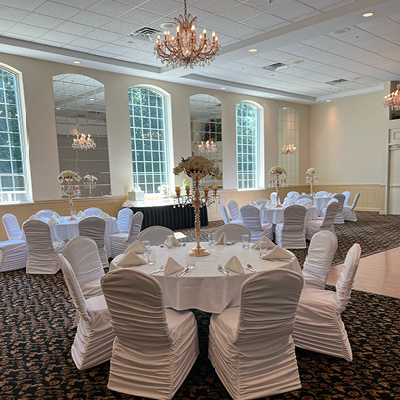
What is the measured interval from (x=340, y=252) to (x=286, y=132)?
29.2 ft

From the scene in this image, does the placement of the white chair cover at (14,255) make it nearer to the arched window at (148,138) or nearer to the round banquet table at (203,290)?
the round banquet table at (203,290)

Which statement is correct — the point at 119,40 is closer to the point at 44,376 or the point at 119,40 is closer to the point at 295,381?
the point at 44,376

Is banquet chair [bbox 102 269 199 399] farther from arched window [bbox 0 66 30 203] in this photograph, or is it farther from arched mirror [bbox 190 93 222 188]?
arched mirror [bbox 190 93 222 188]

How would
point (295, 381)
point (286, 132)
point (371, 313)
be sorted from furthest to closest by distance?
point (286, 132), point (371, 313), point (295, 381)

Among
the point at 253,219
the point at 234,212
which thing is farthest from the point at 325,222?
the point at 234,212

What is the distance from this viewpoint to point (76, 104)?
9.15 meters

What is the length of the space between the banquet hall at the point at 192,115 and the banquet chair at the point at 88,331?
0.14 metres

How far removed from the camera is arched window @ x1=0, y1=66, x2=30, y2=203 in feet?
26.7

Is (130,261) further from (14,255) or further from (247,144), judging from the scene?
(247,144)

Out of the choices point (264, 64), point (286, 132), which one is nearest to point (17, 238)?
point (264, 64)

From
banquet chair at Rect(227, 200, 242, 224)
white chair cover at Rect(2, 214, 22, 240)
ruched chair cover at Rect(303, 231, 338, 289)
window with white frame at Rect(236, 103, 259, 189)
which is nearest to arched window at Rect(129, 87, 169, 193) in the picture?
window with white frame at Rect(236, 103, 259, 189)

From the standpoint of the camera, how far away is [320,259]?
3562mm

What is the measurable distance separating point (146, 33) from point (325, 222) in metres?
5.50

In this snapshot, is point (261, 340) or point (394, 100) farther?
point (394, 100)
